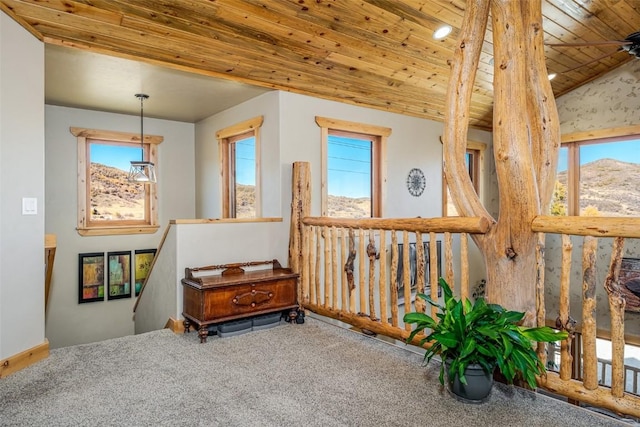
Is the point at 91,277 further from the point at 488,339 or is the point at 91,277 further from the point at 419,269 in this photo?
the point at 488,339

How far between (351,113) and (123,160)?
11.2 feet

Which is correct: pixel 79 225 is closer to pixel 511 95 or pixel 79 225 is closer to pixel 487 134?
pixel 511 95

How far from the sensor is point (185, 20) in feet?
10.5

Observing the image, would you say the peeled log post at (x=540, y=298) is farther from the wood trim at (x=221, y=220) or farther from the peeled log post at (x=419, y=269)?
the wood trim at (x=221, y=220)

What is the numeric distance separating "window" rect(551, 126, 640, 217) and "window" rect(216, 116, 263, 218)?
474 cm

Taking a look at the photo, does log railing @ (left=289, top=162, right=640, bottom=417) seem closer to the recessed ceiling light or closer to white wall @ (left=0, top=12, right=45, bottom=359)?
the recessed ceiling light

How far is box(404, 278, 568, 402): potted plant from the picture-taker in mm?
2090

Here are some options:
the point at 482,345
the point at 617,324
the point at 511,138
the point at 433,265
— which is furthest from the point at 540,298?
the point at 511,138

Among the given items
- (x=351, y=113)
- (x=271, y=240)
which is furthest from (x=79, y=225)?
(x=351, y=113)

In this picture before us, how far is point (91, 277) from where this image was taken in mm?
5492

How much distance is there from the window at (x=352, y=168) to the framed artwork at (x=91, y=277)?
3293mm

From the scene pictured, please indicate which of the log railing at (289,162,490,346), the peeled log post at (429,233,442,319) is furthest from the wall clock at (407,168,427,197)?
the peeled log post at (429,233,442,319)

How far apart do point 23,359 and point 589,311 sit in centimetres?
362

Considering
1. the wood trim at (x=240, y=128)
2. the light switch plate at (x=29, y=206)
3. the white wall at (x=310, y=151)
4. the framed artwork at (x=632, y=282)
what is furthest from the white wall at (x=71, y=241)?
the framed artwork at (x=632, y=282)
